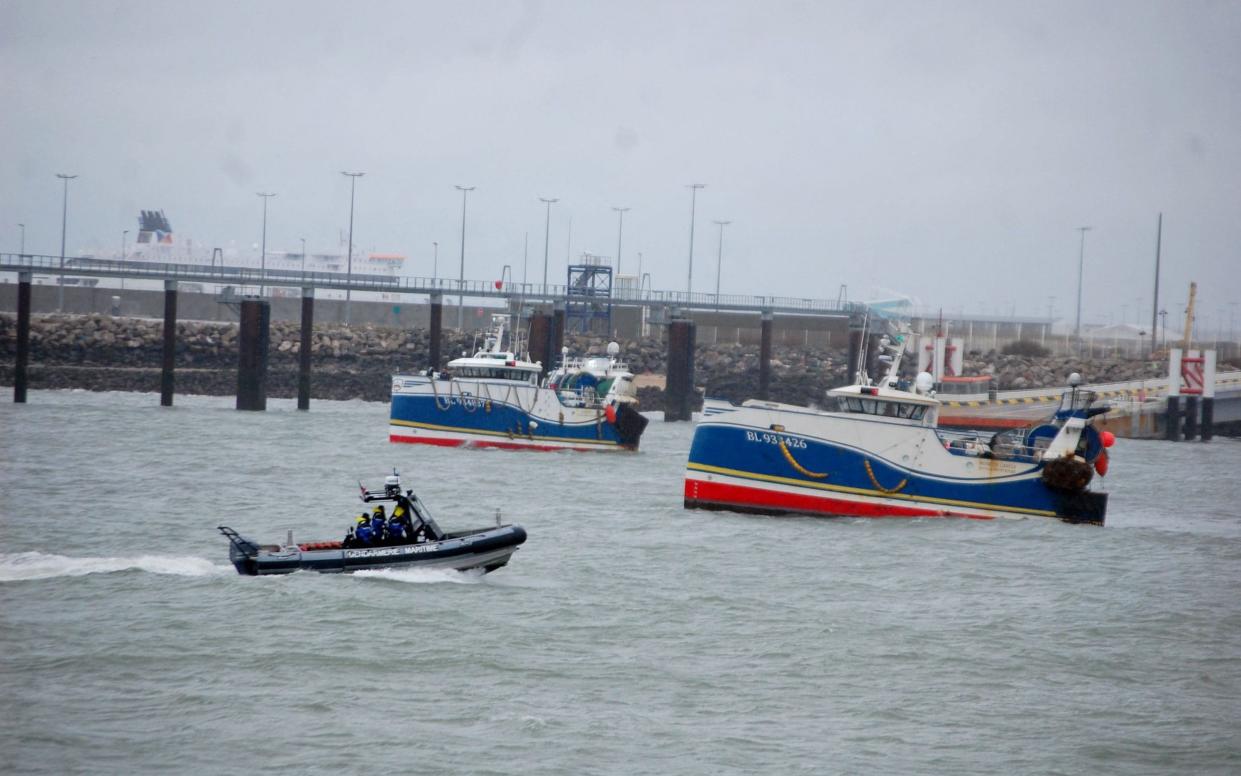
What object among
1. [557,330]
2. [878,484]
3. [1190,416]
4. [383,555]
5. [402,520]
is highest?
[557,330]

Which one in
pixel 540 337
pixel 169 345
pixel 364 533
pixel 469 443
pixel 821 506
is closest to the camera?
pixel 364 533

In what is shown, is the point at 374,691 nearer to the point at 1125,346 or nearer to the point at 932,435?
the point at 932,435

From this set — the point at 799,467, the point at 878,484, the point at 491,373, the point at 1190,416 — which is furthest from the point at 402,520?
the point at 1190,416

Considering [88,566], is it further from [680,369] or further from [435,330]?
[680,369]

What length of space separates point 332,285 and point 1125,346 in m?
80.2

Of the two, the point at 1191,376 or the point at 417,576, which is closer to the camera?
the point at 417,576

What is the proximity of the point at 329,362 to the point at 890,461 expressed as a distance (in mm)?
56509

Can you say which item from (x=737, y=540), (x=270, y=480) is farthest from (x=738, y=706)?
(x=270, y=480)

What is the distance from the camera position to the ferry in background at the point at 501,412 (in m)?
51.2

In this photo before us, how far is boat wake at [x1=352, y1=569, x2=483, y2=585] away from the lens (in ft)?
79.5

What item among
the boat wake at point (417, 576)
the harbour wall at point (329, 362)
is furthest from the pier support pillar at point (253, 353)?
the boat wake at point (417, 576)

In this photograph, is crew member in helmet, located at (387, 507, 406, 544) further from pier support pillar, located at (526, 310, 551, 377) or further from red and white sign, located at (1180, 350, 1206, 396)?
red and white sign, located at (1180, 350, 1206, 396)

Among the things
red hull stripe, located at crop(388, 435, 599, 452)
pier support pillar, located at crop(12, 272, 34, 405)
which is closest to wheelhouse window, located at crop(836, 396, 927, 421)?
red hull stripe, located at crop(388, 435, 599, 452)

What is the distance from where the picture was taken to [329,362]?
83438 millimetres
